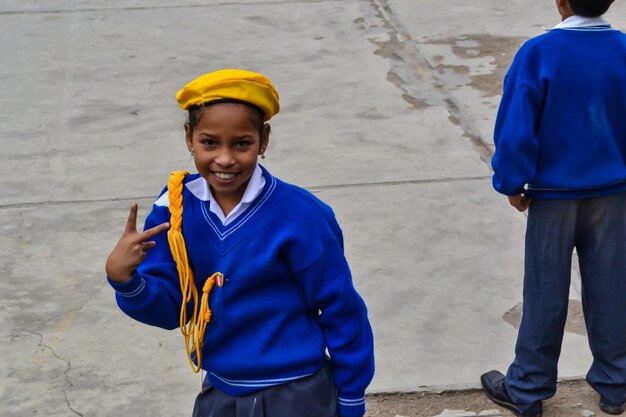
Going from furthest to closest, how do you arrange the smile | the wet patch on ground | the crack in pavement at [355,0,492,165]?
the crack in pavement at [355,0,492,165] → the wet patch on ground → the smile

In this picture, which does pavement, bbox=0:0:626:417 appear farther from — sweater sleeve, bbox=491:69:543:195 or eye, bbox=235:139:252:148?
eye, bbox=235:139:252:148

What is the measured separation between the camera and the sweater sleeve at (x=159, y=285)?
2660mm

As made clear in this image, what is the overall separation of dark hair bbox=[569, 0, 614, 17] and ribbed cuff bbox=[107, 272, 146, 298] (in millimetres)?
1681

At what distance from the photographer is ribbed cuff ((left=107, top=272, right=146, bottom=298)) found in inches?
101

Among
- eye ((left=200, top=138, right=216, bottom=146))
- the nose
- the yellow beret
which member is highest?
the yellow beret

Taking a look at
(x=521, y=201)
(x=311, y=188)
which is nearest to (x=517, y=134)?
(x=521, y=201)

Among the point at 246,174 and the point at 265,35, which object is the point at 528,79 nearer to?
the point at 246,174

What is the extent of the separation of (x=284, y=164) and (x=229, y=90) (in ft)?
12.1

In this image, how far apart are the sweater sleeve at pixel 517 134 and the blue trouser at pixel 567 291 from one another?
0.18 meters

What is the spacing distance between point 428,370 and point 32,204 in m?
2.57

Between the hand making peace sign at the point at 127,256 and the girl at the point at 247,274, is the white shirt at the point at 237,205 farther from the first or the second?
the hand making peace sign at the point at 127,256

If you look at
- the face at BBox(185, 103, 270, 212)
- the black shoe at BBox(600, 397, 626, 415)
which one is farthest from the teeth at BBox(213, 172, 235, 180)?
the black shoe at BBox(600, 397, 626, 415)

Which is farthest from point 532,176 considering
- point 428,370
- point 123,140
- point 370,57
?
point 370,57

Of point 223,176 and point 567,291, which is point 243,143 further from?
point 567,291
